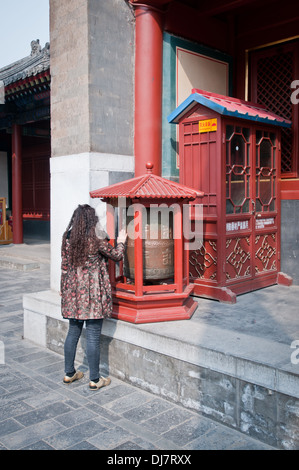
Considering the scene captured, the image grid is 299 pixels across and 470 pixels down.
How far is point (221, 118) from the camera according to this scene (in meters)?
5.21

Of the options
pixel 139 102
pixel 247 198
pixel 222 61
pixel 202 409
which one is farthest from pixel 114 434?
pixel 222 61

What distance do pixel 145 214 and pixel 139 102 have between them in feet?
6.12

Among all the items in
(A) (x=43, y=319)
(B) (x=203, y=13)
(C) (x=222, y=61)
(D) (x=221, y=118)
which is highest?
(B) (x=203, y=13)

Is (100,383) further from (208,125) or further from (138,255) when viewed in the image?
(208,125)

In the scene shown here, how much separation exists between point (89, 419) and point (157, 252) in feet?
5.54

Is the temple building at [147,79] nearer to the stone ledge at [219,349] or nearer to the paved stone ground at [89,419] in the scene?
the paved stone ground at [89,419]

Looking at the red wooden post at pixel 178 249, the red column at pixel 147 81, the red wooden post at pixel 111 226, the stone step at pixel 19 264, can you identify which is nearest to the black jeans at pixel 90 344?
the red wooden post at pixel 111 226

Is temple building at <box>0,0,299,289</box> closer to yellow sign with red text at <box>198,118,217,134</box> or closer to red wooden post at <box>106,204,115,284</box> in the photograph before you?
red wooden post at <box>106,204,115,284</box>

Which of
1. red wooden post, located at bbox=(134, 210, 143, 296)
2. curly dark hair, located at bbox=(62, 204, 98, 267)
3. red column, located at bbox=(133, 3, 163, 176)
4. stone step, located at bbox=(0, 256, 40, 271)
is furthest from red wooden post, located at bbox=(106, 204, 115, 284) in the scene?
stone step, located at bbox=(0, 256, 40, 271)

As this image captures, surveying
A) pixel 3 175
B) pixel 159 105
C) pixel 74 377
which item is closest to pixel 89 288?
pixel 74 377

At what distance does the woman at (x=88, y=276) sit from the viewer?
3.95m

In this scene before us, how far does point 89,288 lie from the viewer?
3979mm
